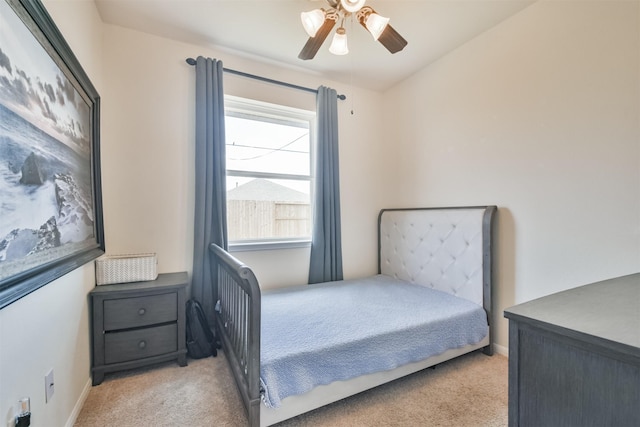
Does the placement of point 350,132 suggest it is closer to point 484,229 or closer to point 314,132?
point 314,132

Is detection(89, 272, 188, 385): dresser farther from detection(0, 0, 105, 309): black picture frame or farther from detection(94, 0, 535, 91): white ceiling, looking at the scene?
detection(94, 0, 535, 91): white ceiling

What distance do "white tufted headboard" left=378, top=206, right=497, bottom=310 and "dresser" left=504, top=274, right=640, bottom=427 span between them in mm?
1272

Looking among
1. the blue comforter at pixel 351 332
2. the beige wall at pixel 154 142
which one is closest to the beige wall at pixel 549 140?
the blue comforter at pixel 351 332

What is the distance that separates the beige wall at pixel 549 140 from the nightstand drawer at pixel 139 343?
2484mm

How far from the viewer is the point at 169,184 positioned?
2328mm

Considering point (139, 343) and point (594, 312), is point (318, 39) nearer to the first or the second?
point (594, 312)

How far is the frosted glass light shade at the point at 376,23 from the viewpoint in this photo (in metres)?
1.61

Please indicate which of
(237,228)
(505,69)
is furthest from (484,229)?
(237,228)

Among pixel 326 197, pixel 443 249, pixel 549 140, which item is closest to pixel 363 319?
pixel 443 249

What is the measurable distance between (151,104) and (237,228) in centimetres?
126

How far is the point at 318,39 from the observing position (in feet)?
5.77

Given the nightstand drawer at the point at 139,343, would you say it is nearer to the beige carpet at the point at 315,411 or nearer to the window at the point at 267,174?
the beige carpet at the point at 315,411

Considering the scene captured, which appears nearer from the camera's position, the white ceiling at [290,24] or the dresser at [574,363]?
the dresser at [574,363]

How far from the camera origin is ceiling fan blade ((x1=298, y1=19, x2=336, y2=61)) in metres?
1.67
